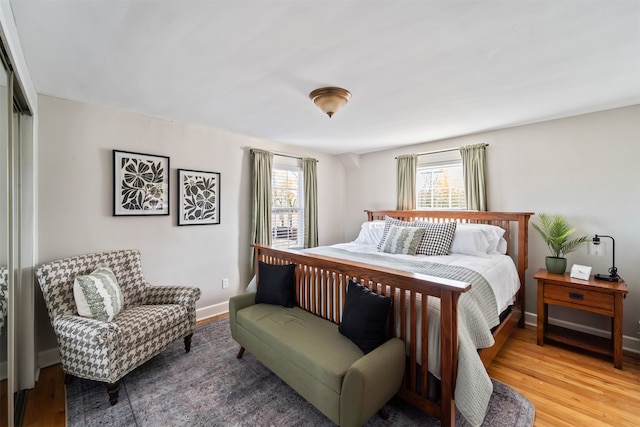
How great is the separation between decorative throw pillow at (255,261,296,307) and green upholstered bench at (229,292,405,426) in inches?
6.1

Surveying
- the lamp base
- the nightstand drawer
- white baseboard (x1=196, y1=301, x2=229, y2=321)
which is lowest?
white baseboard (x1=196, y1=301, x2=229, y2=321)

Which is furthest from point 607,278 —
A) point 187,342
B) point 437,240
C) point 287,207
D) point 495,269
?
point 187,342

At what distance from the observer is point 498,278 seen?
8.02 feet

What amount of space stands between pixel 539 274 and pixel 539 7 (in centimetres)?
246

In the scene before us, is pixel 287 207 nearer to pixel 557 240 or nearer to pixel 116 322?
pixel 116 322

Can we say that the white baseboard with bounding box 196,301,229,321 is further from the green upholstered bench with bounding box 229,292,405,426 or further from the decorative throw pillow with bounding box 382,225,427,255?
the decorative throw pillow with bounding box 382,225,427,255

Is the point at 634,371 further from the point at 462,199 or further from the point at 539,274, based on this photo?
the point at 462,199

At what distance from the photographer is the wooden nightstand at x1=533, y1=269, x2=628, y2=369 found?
2.33 m

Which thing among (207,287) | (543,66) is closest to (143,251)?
(207,287)

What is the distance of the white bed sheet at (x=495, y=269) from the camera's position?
7.69 ft

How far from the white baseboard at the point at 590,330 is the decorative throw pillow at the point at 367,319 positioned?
8.10 feet

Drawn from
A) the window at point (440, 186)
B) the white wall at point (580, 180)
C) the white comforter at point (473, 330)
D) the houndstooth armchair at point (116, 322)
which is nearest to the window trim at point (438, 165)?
the window at point (440, 186)

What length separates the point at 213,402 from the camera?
190 cm

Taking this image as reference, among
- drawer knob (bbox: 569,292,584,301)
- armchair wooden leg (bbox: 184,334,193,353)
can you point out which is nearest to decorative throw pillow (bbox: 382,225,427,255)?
drawer knob (bbox: 569,292,584,301)
